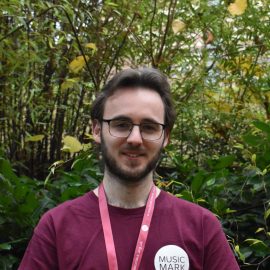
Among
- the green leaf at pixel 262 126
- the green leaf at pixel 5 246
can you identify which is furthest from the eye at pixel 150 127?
the green leaf at pixel 262 126

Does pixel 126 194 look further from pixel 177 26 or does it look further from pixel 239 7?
pixel 177 26

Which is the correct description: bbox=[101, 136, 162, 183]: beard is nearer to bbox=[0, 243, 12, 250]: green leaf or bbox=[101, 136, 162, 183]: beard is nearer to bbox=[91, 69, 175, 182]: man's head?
bbox=[91, 69, 175, 182]: man's head

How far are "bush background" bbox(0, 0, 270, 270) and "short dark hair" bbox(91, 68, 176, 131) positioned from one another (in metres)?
0.92

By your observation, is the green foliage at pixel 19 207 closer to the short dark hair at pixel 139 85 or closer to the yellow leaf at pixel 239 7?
the short dark hair at pixel 139 85

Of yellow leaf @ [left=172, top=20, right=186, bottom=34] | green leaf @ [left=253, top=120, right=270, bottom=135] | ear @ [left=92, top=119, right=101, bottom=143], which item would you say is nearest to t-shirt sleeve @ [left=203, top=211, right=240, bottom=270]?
ear @ [left=92, top=119, right=101, bottom=143]

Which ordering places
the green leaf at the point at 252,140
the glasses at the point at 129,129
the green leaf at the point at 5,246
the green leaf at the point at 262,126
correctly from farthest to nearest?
the green leaf at the point at 252,140, the green leaf at the point at 262,126, the green leaf at the point at 5,246, the glasses at the point at 129,129

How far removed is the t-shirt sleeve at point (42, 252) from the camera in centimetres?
189

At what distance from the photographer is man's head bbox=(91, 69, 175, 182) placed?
6.37ft

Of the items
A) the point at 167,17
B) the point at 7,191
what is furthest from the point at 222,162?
the point at 7,191

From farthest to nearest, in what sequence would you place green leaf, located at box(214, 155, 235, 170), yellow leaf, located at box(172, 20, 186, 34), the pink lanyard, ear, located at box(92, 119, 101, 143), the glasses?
yellow leaf, located at box(172, 20, 186, 34)
green leaf, located at box(214, 155, 235, 170)
ear, located at box(92, 119, 101, 143)
the glasses
the pink lanyard

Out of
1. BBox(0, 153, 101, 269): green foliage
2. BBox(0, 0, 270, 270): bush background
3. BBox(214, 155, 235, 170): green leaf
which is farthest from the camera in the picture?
BBox(214, 155, 235, 170): green leaf

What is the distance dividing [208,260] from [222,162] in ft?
5.35

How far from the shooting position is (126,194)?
1.98 m

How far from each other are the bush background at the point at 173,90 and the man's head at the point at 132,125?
40.1 inches
